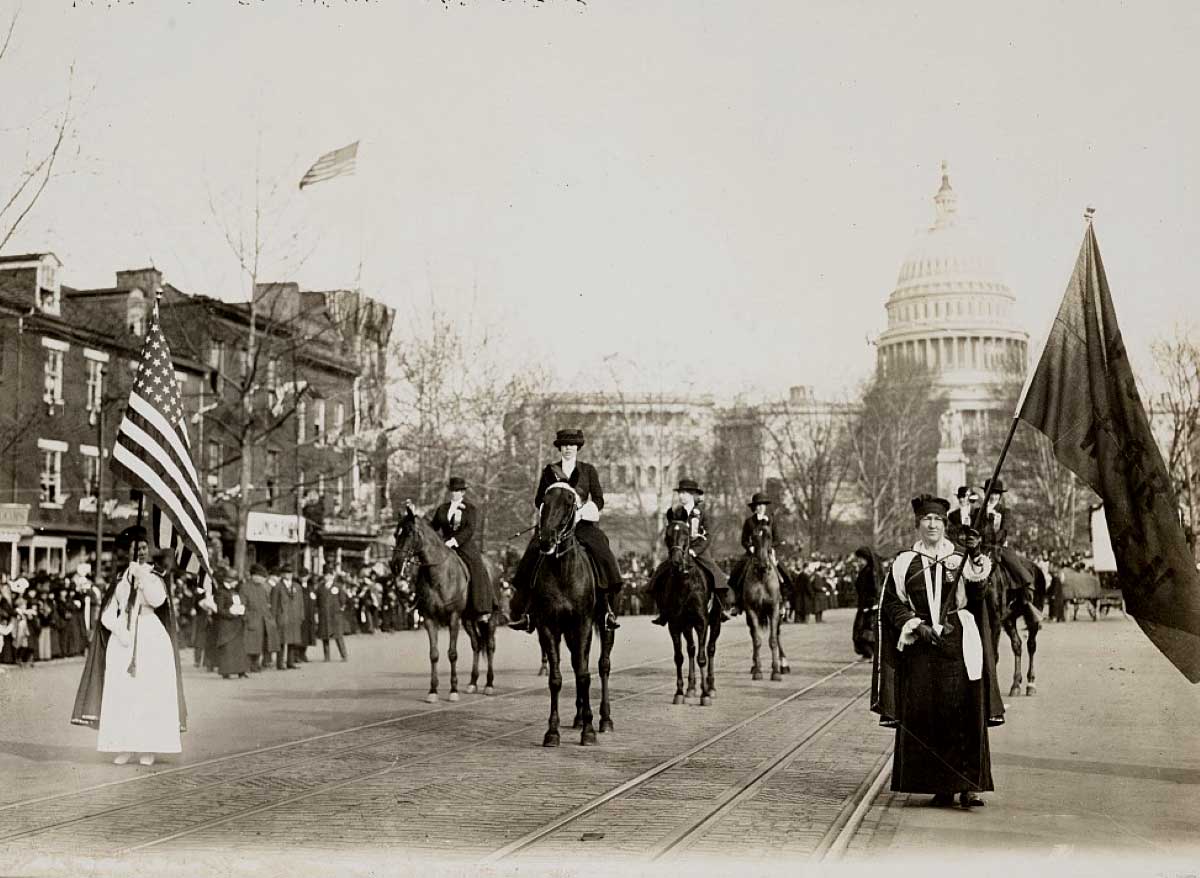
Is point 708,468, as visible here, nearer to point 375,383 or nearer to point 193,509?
point 375,383

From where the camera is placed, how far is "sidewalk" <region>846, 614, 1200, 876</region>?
325 inches

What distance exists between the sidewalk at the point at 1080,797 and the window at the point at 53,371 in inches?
1198

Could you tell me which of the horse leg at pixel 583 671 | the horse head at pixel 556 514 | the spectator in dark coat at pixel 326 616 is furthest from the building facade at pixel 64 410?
the horse head at pixel 556 514

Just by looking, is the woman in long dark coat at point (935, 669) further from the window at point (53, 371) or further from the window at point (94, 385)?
the window at point (94, 385)

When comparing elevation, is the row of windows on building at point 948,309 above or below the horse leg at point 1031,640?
above

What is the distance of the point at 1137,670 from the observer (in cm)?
2130

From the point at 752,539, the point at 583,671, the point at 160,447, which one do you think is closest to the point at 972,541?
the point at 583,671

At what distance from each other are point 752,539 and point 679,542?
3.75m

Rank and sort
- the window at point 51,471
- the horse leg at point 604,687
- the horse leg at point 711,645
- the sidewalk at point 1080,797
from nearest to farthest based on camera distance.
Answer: the sidewalk at point 1080,797 → the horse leg at point 604,687 → the horse leg at point 711,645 → the window at point 51,471

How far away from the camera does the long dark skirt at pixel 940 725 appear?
9.41 meters

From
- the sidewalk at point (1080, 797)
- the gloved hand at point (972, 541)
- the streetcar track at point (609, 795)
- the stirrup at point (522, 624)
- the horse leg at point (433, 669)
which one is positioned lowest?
the sidewalk at point (1080, 797)

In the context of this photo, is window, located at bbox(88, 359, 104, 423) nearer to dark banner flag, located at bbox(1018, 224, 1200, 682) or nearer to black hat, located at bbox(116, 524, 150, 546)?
black hat, located at bbox(116, 524, 150, 546)

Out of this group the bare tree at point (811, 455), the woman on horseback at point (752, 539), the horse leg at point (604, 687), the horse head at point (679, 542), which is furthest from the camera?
the bare tree at point (811, 455)

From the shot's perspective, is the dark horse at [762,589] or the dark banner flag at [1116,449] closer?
the dark banner flag at [1116,449]
